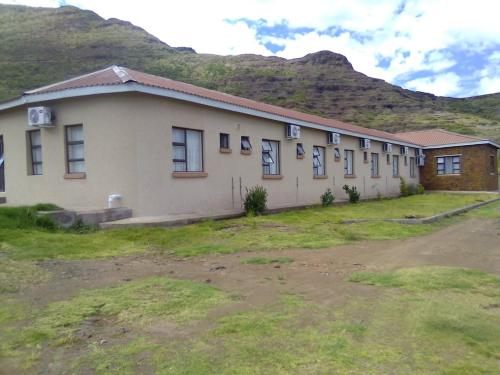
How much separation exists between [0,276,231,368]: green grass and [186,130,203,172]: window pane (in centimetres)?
719

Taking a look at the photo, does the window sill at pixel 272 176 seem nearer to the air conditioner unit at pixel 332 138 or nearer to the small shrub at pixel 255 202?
the small shrub at pixel 255 202

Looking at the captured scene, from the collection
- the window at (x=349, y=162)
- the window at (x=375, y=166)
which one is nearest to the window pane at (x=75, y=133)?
the window at (x=349, y=162)

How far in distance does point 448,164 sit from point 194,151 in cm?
2290

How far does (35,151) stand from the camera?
13.1 metres

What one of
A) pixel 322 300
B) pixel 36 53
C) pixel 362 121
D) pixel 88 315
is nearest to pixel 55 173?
pixel 88 315

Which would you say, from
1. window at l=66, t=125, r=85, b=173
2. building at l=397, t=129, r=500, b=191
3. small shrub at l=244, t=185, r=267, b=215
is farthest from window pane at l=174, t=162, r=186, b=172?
building at l=397, t=129, r=500, b=191

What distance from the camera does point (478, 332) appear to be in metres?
3.97

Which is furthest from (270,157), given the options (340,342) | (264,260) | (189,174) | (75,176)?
(340,342)

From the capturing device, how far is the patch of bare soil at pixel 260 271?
4.60 metres

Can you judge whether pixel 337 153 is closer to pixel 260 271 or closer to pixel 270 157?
pixel 270 157

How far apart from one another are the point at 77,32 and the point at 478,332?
252 ft

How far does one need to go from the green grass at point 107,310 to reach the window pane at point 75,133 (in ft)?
23.9

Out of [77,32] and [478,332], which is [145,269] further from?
[77,32]

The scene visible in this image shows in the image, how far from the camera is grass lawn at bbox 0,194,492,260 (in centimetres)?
806
